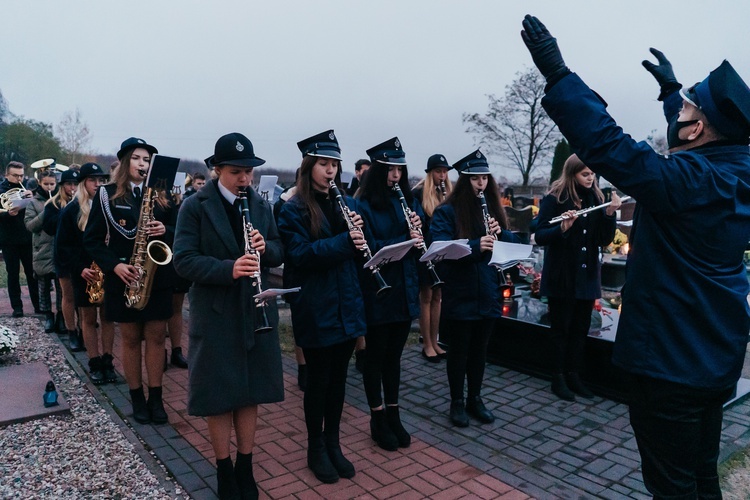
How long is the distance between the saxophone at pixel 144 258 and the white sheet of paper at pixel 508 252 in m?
2.70

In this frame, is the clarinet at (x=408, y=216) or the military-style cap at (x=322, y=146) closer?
the military-style cap at (x=322, y=146)

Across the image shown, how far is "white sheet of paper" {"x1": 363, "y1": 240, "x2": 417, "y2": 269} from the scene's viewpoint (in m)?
3.70

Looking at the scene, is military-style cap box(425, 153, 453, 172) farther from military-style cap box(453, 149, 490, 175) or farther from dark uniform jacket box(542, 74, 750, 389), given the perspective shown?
dark uniform jacket box(542, 74, 750, 389)

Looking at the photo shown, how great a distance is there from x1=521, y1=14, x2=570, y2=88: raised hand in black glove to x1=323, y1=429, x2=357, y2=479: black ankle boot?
2914 mm

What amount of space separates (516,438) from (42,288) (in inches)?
293

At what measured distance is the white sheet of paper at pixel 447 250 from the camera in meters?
4.14

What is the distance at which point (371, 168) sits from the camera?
431cm

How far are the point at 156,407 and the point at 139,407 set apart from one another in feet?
0.60

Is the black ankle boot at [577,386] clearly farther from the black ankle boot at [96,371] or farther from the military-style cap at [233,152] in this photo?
the black ankle boot at [96,371]

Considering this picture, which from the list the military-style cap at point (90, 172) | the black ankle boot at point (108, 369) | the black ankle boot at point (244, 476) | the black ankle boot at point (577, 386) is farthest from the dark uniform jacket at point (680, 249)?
the military-style cap at point (90, 172)

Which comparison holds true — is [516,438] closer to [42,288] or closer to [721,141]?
[721,141]

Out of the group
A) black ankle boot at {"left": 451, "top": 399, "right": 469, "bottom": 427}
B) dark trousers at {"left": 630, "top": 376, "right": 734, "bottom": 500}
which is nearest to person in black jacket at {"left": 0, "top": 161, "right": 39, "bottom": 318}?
black ankle boot at {"left": 451, "top": 399, "right": 469, "bottom": 427}

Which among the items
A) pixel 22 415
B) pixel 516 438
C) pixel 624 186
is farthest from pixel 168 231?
pixel 624 186

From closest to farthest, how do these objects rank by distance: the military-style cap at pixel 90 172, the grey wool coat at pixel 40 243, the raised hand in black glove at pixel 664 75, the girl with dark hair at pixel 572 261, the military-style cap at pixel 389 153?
the raised hand in black glove at pixel 664 75 → the military-style cap at pixel 389 153 → the girl with dark hair at pixel 572 261 → the military-style cap at pixel 90 172 → the grey wool coat at pixel 40 243
